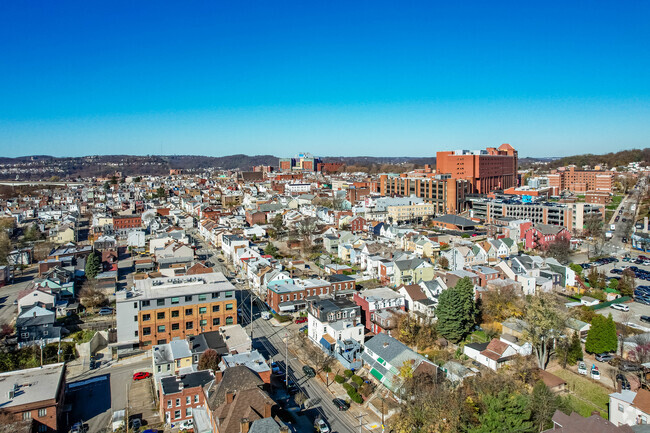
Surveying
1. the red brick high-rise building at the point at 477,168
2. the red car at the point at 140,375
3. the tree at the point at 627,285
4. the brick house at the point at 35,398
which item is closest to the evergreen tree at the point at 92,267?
the red car at the point at 140,375

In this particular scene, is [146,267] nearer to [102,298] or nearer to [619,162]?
[102,298]

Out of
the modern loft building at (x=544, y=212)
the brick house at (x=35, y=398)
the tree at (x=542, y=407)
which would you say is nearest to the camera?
the tree at (x=542, y=407)

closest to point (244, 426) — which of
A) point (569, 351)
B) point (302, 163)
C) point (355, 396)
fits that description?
point (355, 396)

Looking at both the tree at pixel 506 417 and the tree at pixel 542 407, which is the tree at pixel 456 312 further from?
the tree at pixel 506 417

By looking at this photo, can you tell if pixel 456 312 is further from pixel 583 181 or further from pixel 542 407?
pixel 583 181

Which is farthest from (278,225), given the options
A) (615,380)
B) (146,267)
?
(615,380)

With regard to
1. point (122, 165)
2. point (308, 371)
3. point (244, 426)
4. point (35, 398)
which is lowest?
point (308, 371)
